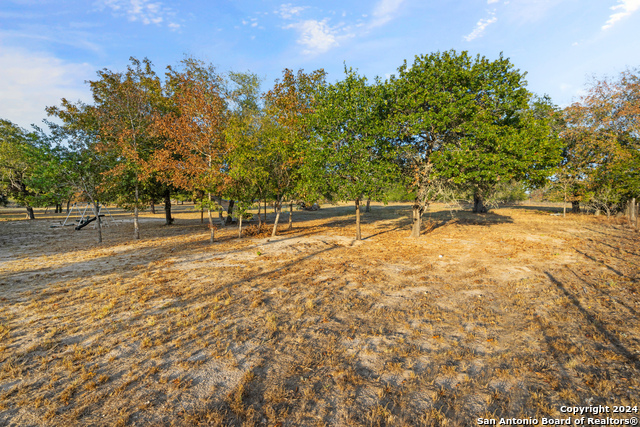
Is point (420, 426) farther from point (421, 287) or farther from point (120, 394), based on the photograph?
point (421, 287)

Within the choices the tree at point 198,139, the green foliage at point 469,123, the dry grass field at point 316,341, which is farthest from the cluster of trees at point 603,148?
the tree at point 198,139

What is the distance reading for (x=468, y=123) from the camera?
14.8 meters

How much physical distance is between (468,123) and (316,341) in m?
14.7

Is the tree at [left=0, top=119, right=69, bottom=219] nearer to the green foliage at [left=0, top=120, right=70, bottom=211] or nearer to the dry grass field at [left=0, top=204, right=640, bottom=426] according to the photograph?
the green foliage at [left=0, top=120, right=70, bottom=211]

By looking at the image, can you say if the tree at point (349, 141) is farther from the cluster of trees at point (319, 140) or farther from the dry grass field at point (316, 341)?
the dry grass field at point (316, 341)

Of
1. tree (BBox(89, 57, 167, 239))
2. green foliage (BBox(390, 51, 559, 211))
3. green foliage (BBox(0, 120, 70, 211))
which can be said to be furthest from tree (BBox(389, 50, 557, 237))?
green foliage (BBox(0, 120, 70, 211))

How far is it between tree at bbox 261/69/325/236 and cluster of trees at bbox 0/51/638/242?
0.32ft

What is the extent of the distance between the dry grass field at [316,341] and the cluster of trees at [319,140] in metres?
6.01

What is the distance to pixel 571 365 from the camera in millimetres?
4867

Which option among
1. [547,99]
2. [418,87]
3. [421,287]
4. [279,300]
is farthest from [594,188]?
[279,300]

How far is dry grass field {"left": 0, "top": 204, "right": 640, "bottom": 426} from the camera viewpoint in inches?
158

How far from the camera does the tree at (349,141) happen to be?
15.0 m

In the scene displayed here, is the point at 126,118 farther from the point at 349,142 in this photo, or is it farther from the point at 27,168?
the point at 27,168

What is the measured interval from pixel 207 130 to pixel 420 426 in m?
17.5
